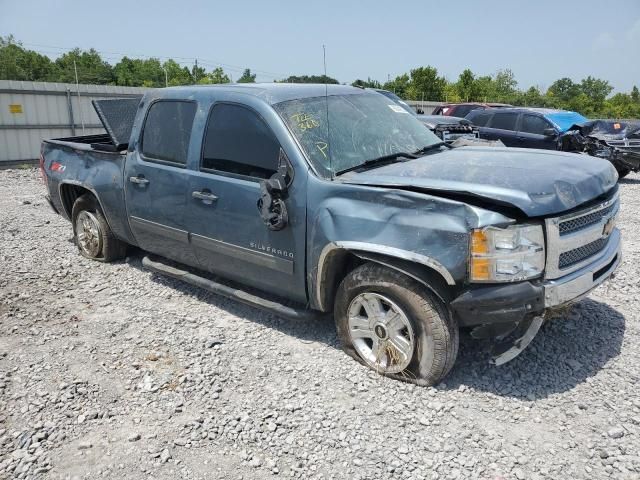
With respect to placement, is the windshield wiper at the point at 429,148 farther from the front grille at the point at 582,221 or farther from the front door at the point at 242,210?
the front grille at the point at 582,221

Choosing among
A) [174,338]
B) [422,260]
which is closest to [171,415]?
[174,338]

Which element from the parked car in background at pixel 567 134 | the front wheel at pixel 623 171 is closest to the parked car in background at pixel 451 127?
the parked car in background at pixel 567 134

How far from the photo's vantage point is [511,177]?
3.09 metres

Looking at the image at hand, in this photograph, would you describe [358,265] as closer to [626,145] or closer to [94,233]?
[94,233]

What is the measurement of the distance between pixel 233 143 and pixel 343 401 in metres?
2.05

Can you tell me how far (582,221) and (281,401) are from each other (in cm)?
212

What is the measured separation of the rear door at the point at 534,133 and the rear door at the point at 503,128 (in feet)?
0.53

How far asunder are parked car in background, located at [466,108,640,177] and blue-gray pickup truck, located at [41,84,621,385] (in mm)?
8461

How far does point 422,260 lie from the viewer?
2990 mm

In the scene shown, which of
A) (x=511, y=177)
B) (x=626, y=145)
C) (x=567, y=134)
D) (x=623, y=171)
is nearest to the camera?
(x=511, y=177)

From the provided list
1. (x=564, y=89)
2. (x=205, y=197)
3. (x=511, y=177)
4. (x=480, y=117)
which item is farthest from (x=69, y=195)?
(x=564, y=89)

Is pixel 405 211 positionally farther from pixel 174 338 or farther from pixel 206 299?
pixel 206 299

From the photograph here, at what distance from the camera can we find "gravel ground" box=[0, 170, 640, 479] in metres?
2.73

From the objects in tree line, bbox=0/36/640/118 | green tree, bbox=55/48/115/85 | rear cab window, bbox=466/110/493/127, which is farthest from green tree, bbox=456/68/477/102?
green tree, bbox=55/48/115/85
